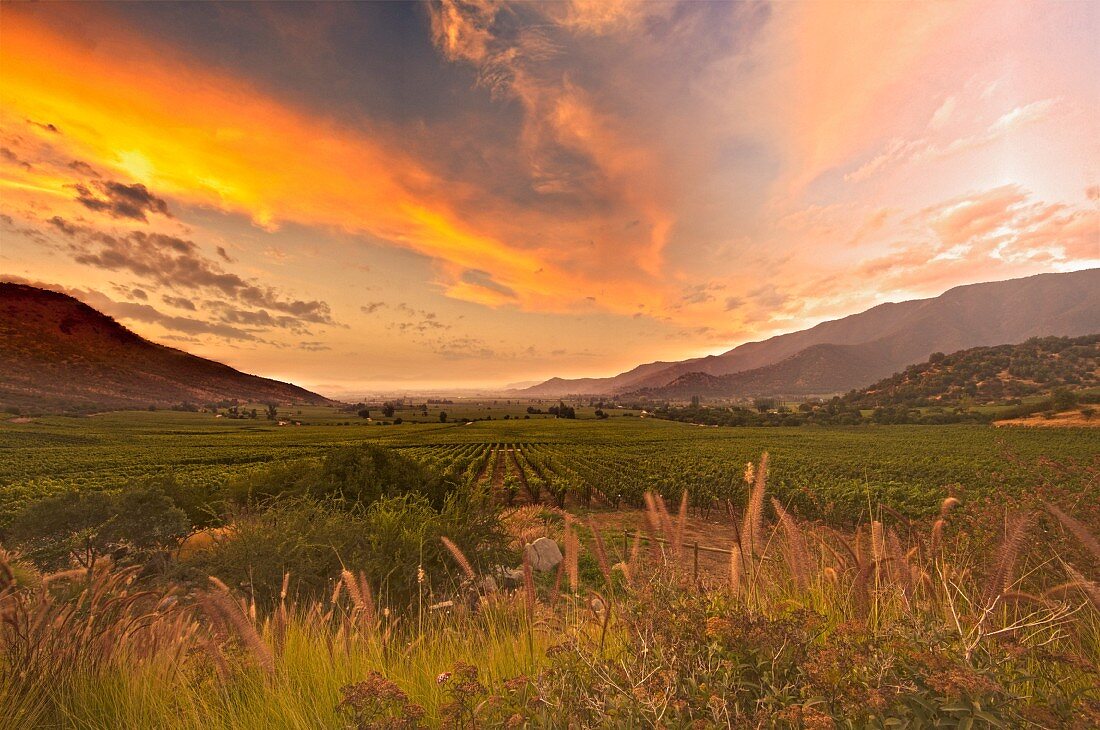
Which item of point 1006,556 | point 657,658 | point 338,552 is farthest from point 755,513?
point 338,552

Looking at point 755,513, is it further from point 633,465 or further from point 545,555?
point 633,465

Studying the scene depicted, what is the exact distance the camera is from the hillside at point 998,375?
13638 cm

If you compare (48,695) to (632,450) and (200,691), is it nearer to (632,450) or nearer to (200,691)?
(200,691)

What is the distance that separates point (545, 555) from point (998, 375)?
8265 inches

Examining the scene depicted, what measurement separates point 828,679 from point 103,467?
92720 millimetres

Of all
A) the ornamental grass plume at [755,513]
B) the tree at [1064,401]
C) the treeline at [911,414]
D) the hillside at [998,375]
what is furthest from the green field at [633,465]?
the hillside at [998,375]

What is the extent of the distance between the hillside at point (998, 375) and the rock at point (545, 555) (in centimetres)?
17928

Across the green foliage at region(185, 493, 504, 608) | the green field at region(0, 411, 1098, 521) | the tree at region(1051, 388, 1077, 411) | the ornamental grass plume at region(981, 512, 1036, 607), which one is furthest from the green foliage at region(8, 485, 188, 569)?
the tree at region(1051, 388, 1077, 411)

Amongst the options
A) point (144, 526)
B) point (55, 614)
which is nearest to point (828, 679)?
point (55, 614)

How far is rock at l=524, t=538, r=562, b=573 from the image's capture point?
56.7 ft

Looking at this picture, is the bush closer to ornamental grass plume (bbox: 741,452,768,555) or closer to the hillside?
ornamental grass plume (bbox: 741,452,768,555)

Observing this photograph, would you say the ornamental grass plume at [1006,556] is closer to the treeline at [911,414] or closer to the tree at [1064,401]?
the treeline at [911,414]

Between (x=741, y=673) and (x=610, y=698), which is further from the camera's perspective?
(x=741, y=673)

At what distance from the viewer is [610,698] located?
208cm
